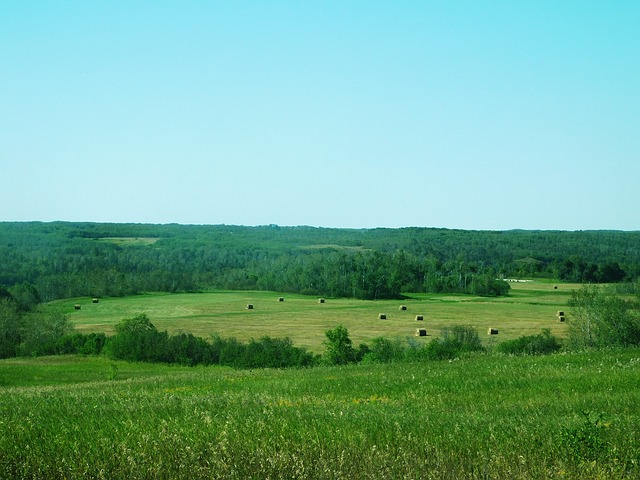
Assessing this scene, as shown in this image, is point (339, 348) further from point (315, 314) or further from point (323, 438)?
point (323, 438)

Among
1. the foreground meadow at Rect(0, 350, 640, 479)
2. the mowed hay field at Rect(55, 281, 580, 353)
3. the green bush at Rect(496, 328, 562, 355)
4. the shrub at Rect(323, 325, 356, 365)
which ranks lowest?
the mowed hay field at Rect(55, 281, 580, 353)

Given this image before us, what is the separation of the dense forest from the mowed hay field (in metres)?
5.70

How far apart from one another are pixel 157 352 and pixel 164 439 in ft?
166

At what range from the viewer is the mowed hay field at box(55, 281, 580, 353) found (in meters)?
67.4

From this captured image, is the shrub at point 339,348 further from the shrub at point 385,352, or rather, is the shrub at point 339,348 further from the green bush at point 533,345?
the green bush at point 533,345

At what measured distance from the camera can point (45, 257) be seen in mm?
108688

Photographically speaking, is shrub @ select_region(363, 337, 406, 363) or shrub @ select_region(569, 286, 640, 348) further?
shrub @ select_region(569, 286, 640, 348)

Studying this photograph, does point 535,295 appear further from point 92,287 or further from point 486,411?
point 486,411

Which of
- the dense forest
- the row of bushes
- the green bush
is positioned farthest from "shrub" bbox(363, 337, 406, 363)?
the dense forest

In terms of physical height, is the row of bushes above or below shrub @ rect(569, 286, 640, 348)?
below

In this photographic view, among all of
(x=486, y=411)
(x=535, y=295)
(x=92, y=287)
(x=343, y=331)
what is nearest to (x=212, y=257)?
(x=92, y=287)

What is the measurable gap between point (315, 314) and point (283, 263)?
46.2 meters

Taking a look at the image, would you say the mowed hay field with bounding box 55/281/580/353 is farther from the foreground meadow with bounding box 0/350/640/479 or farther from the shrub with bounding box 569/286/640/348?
the foreground meadow with bounding box 0/350/640/479

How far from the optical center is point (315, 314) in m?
85.7
